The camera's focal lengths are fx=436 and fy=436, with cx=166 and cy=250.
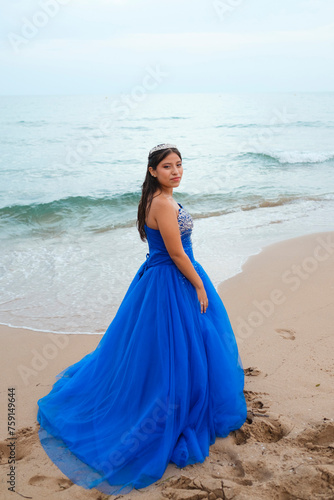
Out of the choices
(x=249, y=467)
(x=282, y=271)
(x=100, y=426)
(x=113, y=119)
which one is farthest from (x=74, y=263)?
(x=113, y=119)

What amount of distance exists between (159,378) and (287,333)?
198cm

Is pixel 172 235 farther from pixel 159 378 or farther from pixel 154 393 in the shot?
pixel 154 393

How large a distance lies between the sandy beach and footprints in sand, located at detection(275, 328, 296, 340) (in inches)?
0.4

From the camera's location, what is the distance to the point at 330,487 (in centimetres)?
221

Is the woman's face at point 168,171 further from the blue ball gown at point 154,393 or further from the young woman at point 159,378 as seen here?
the blue ball gown at point 154,393

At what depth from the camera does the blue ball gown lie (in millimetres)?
2746

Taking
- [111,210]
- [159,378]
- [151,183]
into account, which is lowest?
[159,378]

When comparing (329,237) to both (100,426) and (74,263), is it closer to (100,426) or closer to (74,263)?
(74,263)

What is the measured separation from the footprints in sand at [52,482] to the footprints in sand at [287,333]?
98.0 inches

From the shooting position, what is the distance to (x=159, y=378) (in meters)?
2.89

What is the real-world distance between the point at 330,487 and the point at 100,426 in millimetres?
1515

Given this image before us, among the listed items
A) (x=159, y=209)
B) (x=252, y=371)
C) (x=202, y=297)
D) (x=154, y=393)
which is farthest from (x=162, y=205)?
(x=252, y=371)

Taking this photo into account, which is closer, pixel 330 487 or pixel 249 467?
pixel 330 487

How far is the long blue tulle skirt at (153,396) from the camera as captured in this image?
2.74 metres
